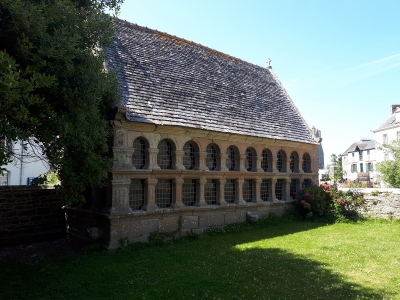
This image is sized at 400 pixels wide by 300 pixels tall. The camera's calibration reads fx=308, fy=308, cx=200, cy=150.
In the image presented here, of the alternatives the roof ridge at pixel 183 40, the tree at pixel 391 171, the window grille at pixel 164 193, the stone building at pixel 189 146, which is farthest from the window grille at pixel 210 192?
the tree at pixel 391 171

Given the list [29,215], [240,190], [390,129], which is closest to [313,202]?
[240,190]

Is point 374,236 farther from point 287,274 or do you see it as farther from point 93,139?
point 93,139

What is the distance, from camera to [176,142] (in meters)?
9.14

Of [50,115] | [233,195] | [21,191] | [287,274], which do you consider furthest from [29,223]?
[287,274]

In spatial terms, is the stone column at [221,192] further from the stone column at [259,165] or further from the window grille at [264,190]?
the window grille at [264,190]

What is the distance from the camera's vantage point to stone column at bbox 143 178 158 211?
8.44 metres

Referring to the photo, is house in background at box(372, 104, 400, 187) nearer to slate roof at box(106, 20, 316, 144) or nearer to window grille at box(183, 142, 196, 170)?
slate roof at box(106, 20, 316, 144)

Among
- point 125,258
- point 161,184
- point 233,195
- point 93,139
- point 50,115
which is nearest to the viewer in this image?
point 50,115

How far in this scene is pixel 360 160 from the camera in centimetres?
5088

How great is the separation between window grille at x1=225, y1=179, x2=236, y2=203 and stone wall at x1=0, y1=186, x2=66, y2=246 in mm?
5463

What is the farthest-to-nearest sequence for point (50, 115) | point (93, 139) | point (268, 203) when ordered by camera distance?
1. point (268, 203)
2. point (93, 139)
3. point (50, 115)

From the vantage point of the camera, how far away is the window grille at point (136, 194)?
8.41m

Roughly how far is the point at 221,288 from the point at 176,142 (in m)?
4.76

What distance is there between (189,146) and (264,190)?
403 centimetres
